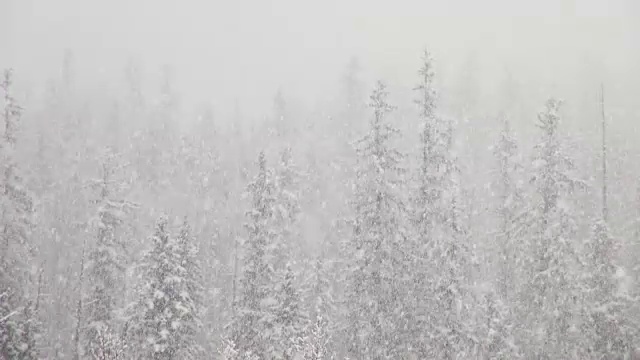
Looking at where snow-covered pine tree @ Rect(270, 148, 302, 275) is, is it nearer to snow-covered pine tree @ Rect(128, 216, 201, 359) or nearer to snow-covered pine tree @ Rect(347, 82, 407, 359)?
snow-covered pine tree @ Rect(128, 216, 201, 359)

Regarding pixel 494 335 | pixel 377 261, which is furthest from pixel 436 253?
pixel 494 335

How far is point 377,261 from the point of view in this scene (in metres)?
18.1

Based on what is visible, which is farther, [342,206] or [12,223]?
[342,206]

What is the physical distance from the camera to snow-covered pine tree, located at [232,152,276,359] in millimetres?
20891

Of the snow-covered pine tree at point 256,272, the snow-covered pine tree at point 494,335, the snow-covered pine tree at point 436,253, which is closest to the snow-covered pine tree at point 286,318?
the snow-covered pine tree at point 256,272

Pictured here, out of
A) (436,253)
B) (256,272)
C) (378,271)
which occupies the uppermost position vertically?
(436,253)

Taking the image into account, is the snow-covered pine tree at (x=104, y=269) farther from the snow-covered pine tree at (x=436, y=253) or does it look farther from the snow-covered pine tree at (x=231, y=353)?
the snow-covered pine tree at (x=436, y=253)

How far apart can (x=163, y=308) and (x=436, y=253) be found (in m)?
10.6

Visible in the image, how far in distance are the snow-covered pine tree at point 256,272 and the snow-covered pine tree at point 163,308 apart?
85.6 inches

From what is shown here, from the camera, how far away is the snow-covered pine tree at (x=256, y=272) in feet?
68.5

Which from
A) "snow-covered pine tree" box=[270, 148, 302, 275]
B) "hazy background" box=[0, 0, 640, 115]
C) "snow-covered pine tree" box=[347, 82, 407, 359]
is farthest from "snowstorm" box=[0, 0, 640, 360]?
"hazy background" box=[0, 0, 640, 115]

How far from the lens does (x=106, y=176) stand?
2392cm

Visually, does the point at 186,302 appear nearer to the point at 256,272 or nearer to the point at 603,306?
the point at 256,272

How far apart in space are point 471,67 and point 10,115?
40.4 metres
